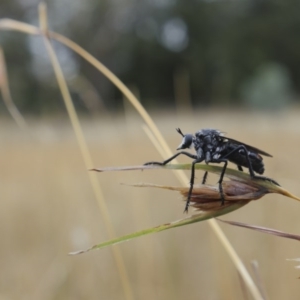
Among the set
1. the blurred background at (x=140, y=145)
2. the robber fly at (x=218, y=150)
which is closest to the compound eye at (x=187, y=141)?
the robber fly at (x=218, y=150)

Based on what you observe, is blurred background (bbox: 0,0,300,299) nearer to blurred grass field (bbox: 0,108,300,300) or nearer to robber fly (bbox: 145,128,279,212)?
blurred grass field (bbox: 0,108,300,300)

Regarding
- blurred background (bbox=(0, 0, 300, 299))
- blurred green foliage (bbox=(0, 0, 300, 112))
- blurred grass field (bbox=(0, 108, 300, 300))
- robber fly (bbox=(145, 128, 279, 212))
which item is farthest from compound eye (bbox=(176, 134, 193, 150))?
blurred green foliage (bbox=(0, 0, 300, 112))

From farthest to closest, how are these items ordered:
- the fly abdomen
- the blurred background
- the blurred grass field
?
1. the blurred background
2. the blurred grass field
3. the fly abdomen

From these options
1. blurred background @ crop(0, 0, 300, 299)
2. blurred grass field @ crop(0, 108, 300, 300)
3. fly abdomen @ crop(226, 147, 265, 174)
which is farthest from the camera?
blurred background @ crop(0, 0, 300, 299)

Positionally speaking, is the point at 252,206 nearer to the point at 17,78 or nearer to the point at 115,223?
the point at 115,223

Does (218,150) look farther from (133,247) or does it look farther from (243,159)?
(133,247)

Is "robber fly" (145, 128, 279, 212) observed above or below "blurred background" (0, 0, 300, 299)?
above

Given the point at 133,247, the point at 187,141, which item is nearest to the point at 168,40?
the point at 133,247
